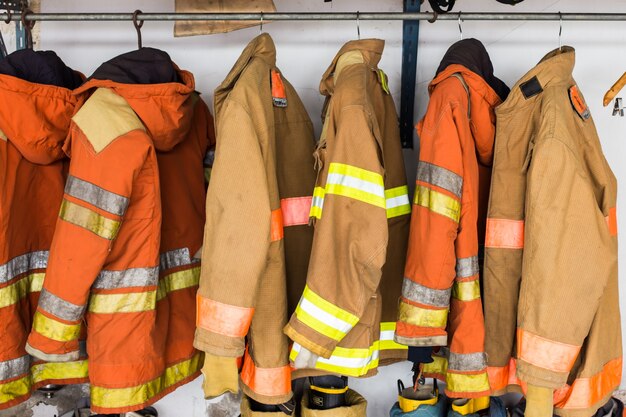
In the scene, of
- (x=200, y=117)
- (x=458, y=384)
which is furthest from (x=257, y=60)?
(x=458, y=384)

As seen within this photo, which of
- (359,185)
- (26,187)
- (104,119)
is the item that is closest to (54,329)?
(26,187)

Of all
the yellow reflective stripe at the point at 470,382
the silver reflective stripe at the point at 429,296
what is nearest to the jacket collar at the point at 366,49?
the silver reflective stripe at the point at 429,296

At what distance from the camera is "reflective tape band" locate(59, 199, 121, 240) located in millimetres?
2012

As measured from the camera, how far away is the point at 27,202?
232cm

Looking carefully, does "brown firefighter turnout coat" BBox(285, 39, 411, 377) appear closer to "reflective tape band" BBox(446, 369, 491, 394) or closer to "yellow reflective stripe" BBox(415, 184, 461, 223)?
"yellow reflective stripe" BBox(415, 184, 461, 223)

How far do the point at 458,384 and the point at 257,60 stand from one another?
1.37 metres

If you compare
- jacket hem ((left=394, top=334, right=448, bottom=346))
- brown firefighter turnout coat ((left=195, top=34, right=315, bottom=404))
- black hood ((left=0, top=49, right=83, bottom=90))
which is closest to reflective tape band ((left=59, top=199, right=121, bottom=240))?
brown firefighter turnout coat ((left=195, top=34, right=315, bottom=404))

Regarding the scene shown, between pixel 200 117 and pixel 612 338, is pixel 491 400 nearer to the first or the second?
pixel 612 338

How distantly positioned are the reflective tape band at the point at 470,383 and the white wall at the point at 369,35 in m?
1.02

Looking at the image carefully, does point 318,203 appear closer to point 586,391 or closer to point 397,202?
point 397,202

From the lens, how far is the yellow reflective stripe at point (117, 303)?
211 cm

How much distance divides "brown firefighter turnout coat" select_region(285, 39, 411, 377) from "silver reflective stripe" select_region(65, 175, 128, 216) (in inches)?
25.3

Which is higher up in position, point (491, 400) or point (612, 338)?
point (612, 338)

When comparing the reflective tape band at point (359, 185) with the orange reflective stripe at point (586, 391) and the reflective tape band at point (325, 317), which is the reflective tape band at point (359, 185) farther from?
the orange reflective stripe at point (586, 391)
